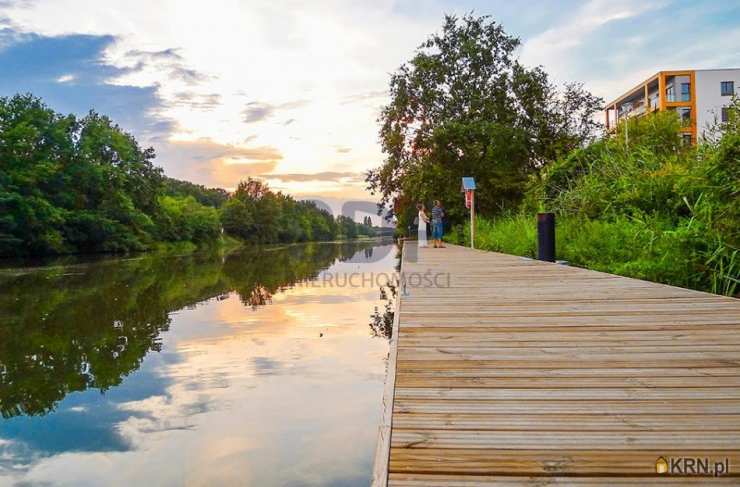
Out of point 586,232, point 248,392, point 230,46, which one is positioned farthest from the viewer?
point 230,46

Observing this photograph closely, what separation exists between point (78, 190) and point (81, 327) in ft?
113

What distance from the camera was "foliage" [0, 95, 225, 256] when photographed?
95.5 feet

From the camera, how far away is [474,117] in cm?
2183

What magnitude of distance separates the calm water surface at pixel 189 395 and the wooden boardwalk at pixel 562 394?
0.87 metres

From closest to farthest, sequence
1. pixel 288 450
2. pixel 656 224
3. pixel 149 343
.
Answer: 1. pixel 288 450
2. pixel 149 343
3. pixel 656 224

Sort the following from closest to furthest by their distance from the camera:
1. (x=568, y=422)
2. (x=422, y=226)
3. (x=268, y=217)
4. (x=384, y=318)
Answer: (x=568, y=422) < (x=384, y=318) < (x=422, y=226) < (x=268, y=217)

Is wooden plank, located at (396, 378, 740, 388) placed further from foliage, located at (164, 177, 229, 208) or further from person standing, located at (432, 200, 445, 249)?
foliage, located at (164, 177, 229, 208)

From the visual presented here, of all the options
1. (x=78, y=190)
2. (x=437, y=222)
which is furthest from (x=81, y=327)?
(x=78, y=190)

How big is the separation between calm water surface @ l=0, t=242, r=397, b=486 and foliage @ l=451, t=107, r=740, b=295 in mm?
3525

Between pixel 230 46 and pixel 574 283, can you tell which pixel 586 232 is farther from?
pixel 230 46

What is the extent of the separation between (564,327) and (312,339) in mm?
3560

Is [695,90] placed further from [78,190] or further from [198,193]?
[198,193]

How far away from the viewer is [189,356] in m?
5.47

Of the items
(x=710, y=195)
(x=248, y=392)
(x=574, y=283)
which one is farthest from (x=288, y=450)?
(x=710, y=195)
